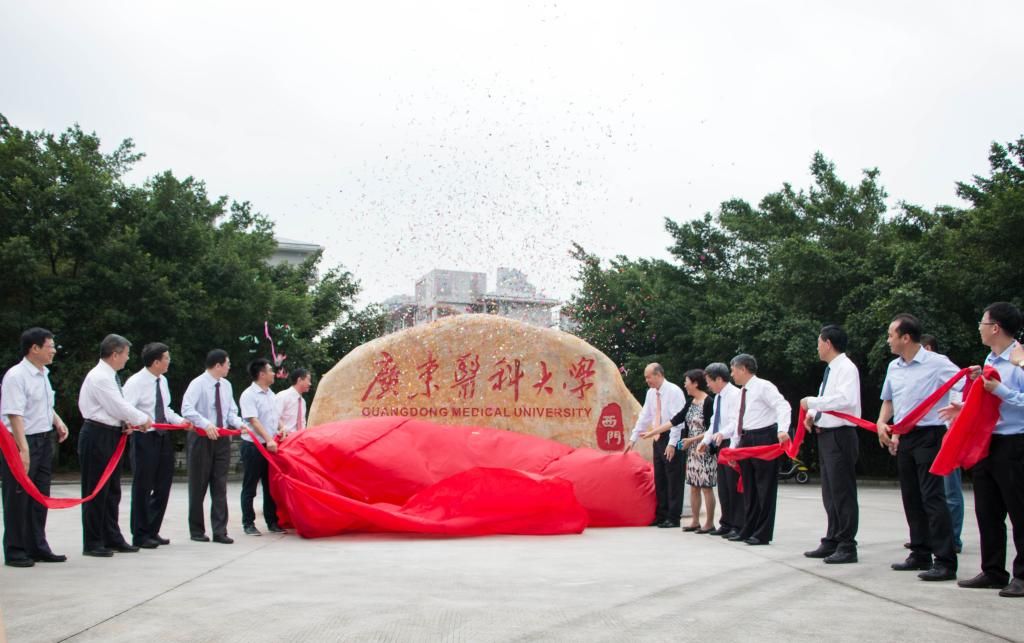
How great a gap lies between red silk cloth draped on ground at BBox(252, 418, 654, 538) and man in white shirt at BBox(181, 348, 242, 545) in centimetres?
42

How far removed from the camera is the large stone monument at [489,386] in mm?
9562

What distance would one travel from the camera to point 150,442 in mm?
6227

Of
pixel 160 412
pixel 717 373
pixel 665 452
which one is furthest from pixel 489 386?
pixel 160 412

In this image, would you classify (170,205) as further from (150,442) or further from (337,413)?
(150,442)

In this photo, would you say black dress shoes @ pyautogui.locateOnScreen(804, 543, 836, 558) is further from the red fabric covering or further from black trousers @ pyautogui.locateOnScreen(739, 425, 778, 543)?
the red fabric covering

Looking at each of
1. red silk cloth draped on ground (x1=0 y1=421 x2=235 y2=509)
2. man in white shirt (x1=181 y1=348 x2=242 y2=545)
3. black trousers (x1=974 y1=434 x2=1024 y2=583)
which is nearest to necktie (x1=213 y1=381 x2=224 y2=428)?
man in white shirt (x1=181 y1=348 x2=242 y2=545)

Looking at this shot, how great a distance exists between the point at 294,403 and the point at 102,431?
9.32 ft

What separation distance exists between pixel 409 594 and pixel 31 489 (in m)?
2.35

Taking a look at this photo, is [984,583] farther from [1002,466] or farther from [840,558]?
[840,558]

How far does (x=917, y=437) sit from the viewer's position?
16.0ft

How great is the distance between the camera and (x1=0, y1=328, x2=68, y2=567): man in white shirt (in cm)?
511

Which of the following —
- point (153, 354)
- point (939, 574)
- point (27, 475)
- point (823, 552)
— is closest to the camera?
point (939, 574)

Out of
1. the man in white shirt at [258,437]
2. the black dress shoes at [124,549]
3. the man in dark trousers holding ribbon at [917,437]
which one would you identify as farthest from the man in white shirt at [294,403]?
the man in dark trousers holding ribbon at [917,437]

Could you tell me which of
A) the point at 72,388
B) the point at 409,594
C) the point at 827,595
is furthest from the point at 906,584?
the point at 72,388
